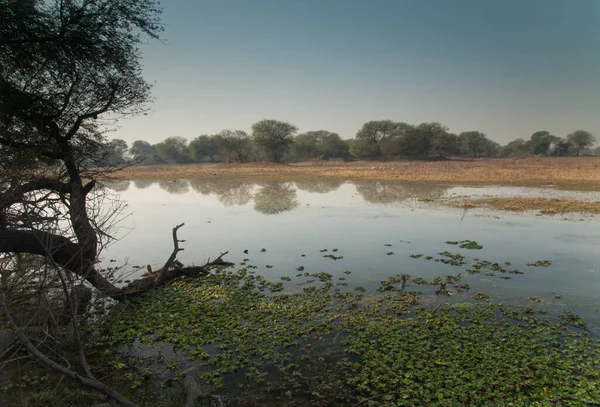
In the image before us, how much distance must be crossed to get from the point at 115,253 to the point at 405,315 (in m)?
13.2

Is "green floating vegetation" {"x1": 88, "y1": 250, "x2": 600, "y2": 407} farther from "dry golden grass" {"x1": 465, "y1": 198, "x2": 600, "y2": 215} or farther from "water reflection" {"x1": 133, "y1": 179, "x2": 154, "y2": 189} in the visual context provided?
"water reflection" {"x1": 133, "y1": 179, "x2": 154, "y2": 189}

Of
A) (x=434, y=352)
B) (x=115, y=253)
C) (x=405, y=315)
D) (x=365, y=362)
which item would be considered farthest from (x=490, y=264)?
(x=115, y=253)

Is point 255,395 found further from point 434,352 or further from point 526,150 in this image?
point 526,150

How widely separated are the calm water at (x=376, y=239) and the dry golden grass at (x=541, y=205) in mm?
2187

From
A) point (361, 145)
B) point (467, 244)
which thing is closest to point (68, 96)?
point (467, 244)

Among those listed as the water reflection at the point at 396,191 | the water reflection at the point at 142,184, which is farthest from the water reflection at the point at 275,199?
the water reflection at the point at 142,184

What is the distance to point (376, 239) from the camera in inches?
695

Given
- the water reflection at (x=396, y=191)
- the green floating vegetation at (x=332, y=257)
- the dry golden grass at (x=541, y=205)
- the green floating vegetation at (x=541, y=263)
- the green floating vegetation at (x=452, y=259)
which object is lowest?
the green floating vegetation at (x=541, y=263)

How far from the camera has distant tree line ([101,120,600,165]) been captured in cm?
9438

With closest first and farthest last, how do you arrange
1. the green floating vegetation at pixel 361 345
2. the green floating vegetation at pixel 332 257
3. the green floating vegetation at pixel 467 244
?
the green floating vegetation at pixel 361 345 → the green floating vegetation at pixel 332 257 → the green floating vegetation at pixel 467 244

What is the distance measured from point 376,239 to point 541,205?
1478 cm

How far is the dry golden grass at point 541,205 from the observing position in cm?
2286

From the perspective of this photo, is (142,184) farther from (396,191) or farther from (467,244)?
(467,244)

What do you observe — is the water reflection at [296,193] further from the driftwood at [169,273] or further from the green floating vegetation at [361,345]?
the green floating vegetation at [361,345]
